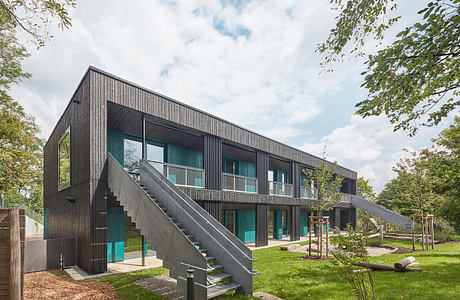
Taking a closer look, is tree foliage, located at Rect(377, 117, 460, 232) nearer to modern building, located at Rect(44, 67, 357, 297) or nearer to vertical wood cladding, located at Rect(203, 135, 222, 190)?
modern building, located at Rect(44, 67, 357, 297)

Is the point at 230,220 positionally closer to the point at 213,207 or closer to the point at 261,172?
the point at 261,172

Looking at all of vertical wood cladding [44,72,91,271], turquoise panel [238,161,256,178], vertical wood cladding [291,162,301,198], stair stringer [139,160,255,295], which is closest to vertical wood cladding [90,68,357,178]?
vertical wood cladding [44,72,91,271]

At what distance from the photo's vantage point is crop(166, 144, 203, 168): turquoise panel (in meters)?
14.8

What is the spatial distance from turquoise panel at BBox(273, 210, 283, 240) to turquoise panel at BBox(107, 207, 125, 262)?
12.5 meters

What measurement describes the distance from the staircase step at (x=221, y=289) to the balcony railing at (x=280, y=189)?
11665 millimetres

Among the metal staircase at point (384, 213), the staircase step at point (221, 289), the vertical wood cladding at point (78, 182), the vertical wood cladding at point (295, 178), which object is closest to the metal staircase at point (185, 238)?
the staircase step at point (221, 289)

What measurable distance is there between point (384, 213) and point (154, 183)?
24.7 m

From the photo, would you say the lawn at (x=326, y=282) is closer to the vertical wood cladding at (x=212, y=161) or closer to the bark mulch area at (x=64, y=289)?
the bark mulch area at (x=64, y=289)

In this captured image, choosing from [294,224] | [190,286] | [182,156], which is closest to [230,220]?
[294,224]

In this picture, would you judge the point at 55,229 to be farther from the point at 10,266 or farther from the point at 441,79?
the point at 441,79

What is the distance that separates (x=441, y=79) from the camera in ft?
18.7

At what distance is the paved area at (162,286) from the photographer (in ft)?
22.4

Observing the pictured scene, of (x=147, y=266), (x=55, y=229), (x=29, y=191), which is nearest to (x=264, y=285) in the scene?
(x=147, y=266)

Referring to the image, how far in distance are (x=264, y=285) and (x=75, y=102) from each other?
10079 millimetres
